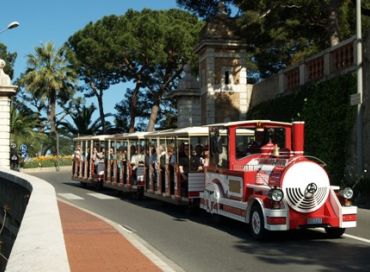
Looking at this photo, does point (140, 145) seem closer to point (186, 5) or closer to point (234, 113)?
point (186, 5)

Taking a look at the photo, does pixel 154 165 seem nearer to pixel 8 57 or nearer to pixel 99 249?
pixel 99 249

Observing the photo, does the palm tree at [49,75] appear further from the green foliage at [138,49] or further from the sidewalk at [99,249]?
the sidewalk at [99,249]

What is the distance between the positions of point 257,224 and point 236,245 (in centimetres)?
70

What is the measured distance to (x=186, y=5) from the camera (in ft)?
102

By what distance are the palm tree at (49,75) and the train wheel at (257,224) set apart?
50.3 meters

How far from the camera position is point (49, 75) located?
2378 inches

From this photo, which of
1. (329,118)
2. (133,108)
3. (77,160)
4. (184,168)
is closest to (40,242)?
(184,168)

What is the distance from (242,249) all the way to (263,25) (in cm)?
1790

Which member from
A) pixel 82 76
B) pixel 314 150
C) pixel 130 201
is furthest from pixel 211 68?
pixel 82 76

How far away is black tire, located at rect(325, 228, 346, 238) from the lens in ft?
38.1

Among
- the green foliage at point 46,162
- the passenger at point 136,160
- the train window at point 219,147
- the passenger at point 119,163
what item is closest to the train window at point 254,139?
the train window at point 219,147

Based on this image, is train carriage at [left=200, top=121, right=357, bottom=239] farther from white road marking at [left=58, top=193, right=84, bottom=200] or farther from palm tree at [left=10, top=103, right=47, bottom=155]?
palm tree at [left=10, top=103, right=47, bottom=155]

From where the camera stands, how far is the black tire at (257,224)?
11242mm

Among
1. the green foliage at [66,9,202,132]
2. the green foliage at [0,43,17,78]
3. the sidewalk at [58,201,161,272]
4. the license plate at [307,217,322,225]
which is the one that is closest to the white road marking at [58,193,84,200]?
the sidewalk at [58,201,161,272]
